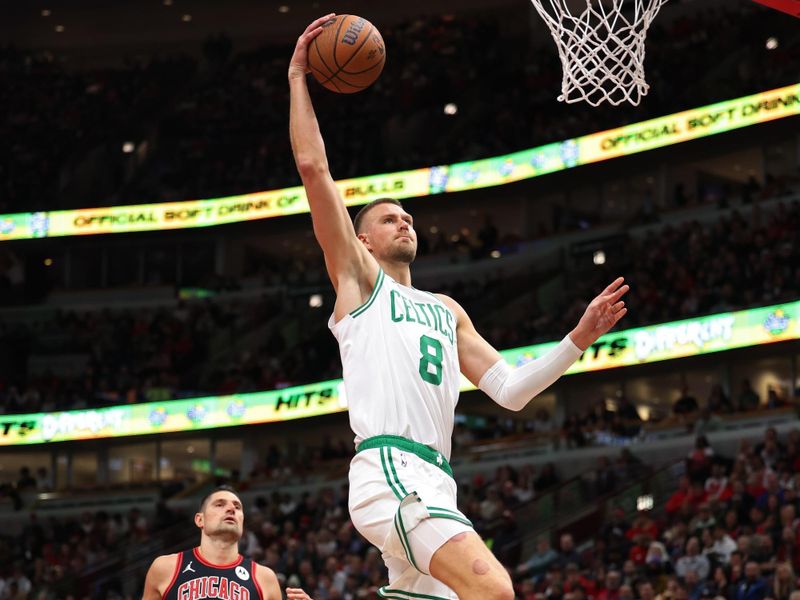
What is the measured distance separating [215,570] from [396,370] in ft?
11.2

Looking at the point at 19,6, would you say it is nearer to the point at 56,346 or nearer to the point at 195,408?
the point at 56,346

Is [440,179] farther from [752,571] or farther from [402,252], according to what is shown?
[402,252]

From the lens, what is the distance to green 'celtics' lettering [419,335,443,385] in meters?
5.53

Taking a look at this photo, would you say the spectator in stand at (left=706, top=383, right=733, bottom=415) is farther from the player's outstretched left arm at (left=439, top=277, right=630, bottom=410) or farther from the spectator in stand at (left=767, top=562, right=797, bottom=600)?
the player's outstretched left arm at (left=439, top=277, right=630, bottom=410)

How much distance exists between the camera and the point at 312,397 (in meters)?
31.8

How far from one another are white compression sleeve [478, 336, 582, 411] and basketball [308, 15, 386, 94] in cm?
150

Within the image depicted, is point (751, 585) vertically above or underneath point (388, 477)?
above

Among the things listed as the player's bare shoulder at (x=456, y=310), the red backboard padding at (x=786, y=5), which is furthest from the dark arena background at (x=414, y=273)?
the player's bare shoulder at (x=456, y=310)

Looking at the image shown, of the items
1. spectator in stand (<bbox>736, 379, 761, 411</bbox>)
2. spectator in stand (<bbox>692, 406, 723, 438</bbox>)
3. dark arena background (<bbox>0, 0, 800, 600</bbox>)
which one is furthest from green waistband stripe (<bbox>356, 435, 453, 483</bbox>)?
spectator in stand (<bbox>736, 379, 761, 411</bbox>)

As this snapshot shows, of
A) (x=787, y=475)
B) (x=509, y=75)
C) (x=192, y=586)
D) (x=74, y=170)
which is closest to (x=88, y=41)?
(x=74, y=170)

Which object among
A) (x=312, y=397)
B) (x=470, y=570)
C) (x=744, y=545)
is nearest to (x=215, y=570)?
(x=470, y=570)

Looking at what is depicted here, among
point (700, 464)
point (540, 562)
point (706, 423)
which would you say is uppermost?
point (706, 423)

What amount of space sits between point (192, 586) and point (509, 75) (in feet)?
101

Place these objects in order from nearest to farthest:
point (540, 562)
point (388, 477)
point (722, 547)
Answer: point (388, 477), point (722, 547), point (540, 562)
